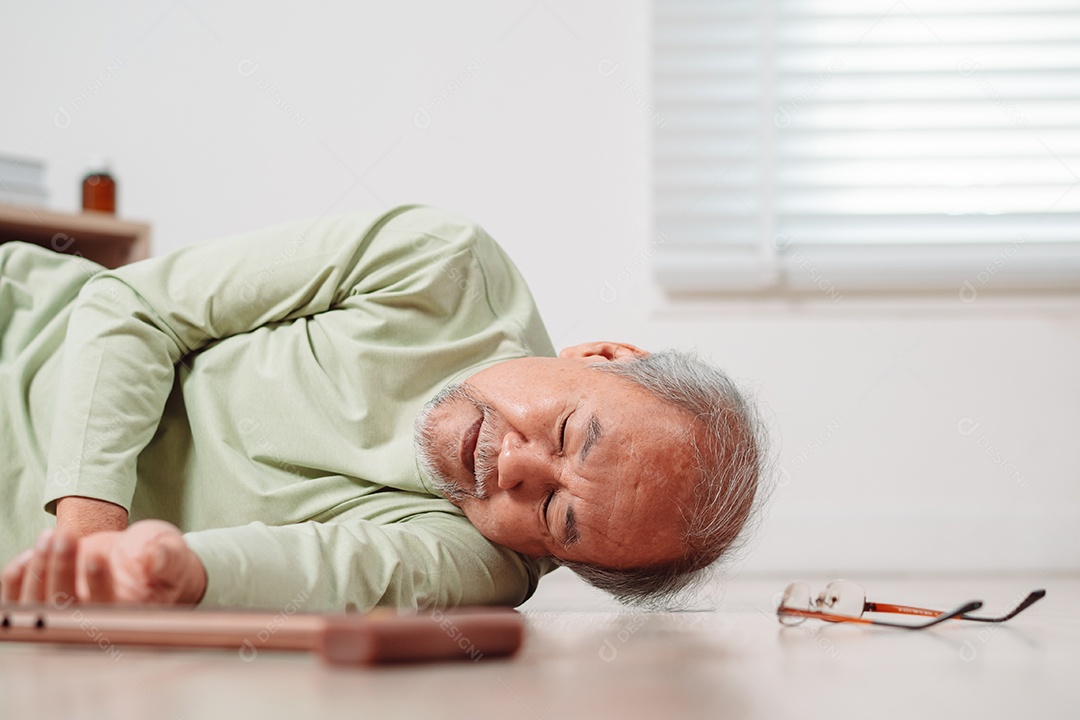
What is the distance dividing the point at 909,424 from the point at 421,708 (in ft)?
7.03

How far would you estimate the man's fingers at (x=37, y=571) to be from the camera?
2.61 ft

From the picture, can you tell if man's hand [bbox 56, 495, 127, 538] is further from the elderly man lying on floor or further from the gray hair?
the gray hair

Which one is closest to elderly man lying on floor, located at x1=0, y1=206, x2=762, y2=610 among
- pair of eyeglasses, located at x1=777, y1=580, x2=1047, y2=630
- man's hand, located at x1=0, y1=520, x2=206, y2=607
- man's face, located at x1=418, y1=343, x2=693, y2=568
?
man's face, located at x1=418, y1=343, x2=693, y2=568

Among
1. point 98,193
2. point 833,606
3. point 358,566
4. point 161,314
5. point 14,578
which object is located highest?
point 98,193

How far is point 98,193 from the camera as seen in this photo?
2.48 m

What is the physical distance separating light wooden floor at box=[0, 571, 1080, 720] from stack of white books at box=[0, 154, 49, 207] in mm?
1744

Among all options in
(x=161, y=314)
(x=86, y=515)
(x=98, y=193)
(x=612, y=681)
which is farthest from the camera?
(x=98, y=193)

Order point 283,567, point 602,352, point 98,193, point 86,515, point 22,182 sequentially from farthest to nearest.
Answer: point 98,193 < point 22,182 < point 602,352 < point 86,515 < point 283,567

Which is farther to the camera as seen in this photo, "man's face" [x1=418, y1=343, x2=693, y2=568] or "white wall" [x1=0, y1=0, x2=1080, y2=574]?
"white wall" [x1=0, y1=0, x2=1080, y2=574]

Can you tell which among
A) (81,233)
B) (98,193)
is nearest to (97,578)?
(81,233)

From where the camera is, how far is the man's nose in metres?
1.21

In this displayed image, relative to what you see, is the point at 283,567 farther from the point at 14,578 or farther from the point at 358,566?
the point at 14,578

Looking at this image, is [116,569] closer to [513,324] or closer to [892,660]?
[892,660]

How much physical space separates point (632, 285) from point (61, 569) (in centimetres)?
187
